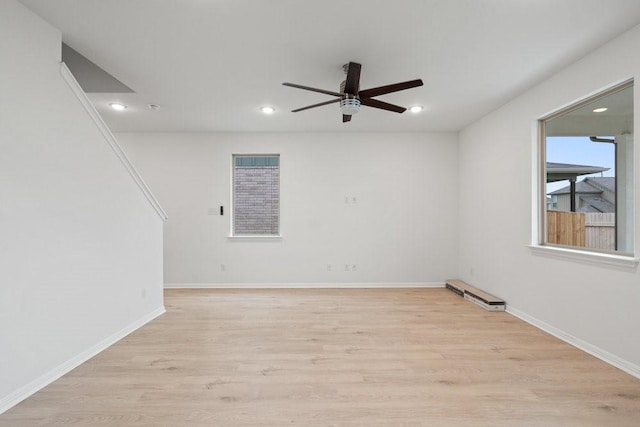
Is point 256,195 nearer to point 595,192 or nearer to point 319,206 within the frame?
point 319,206

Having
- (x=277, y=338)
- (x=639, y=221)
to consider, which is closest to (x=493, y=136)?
(x=639, y=221)

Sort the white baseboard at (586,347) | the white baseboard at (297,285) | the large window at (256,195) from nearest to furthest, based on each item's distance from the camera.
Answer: the white baseboard at (586,347) → the white baseboard at (297,285) → the large window at (256,195)

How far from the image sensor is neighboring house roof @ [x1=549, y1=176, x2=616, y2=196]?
8.92ft

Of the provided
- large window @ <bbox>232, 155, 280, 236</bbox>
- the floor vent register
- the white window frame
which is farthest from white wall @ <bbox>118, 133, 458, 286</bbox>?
the white window frame

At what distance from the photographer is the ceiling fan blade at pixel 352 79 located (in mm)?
2476

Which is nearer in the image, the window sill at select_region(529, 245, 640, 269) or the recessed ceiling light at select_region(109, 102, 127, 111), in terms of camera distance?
the window sill at select_region(529, 245, 640, 269)

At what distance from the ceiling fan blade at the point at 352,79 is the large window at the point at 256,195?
9.25 ft

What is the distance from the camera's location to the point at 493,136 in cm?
424

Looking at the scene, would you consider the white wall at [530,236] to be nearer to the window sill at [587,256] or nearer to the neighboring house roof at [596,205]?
the window sill at [587,256]

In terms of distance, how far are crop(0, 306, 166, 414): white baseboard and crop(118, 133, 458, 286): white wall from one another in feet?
6.64

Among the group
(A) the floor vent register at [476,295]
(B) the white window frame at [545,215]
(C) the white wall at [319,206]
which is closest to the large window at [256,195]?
(C) the white wall at [319,206]

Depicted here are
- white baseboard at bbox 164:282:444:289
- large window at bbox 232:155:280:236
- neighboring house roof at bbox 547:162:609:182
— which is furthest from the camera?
large window at bbox 232:155:280:236

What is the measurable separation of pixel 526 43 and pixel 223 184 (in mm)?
4437

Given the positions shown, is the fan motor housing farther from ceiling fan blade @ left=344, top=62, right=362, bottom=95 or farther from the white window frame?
the white window frame
